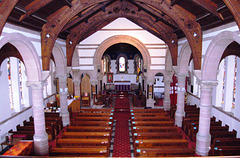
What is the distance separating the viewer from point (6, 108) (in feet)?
36.2

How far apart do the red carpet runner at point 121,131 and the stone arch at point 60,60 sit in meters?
5.74

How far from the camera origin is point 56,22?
845 centimetres

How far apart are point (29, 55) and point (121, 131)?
7.56 m

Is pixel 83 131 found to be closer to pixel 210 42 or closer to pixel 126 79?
pixel 210 42

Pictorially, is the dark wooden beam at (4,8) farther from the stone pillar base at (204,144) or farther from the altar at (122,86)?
the altar at (122,86)

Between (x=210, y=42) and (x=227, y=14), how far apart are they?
1623mm

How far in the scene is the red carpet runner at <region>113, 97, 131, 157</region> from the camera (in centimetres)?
954

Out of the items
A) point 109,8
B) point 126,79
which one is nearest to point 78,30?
point 109,8

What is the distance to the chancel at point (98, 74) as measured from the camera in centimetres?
763

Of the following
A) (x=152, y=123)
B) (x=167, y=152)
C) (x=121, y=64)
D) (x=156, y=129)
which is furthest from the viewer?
(x=121, y=64)

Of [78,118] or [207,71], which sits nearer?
[207,71]

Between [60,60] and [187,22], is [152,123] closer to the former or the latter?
[187,22]

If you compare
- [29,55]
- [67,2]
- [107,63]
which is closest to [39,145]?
[29,55]

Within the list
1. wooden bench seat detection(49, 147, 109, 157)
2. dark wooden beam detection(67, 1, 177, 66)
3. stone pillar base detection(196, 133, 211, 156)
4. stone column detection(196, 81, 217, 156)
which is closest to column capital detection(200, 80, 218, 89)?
stone column detection(196, 81, 217, 156)
